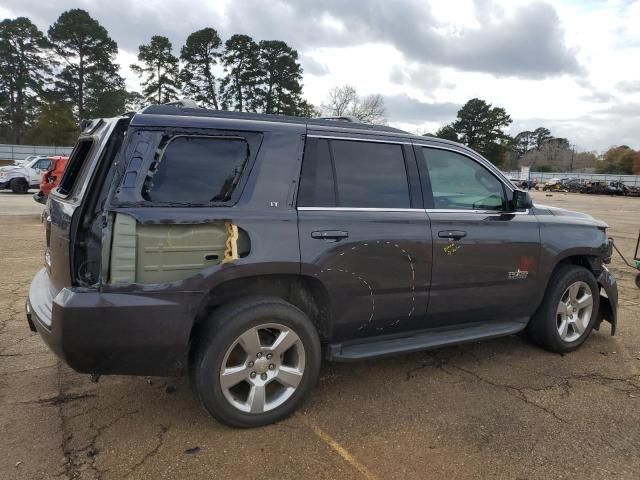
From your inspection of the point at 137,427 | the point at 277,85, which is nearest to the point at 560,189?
the point at 277,85

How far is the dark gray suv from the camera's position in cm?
274

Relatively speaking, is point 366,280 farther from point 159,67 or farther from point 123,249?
point 159,67

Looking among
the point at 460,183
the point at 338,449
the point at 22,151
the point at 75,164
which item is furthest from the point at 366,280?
the point at 22,151

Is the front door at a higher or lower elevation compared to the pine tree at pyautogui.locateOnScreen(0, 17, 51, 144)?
lower

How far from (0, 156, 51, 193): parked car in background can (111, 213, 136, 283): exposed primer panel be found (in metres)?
21.2

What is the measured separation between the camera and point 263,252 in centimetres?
298

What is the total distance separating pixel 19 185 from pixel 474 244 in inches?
886

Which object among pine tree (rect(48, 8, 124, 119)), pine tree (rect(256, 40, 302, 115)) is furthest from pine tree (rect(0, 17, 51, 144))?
pine tree (rect(256, 40, 302, 115))

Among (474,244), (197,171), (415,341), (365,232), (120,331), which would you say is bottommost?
(415,341)

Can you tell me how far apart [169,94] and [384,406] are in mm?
57122

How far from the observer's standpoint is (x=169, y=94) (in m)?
55.0

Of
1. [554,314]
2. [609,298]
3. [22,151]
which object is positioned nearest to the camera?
[554,314]

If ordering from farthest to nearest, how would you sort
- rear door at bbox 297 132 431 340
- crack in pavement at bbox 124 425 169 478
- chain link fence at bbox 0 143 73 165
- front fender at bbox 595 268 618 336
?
chain link fence at bbox 0 143 73 165, front fender at bbox 595 268 618 336, rear door at bbox 297 132 431 340, crack in pavement at bbox 124 425 169 478

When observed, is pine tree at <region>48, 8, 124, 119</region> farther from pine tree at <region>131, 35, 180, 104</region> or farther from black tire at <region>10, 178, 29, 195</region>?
black tire at <region>10, 178, 29, 195</region>
